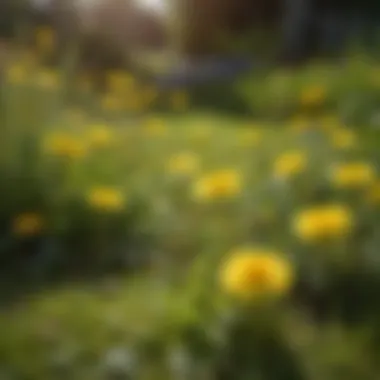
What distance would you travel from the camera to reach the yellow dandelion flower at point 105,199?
1.96ft

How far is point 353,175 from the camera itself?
0.61 metres

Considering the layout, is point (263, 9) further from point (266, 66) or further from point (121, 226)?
point (121, 226)

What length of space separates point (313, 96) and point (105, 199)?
0.22m

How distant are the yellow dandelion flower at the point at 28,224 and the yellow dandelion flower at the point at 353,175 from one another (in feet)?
0.74

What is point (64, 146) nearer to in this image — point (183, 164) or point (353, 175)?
point (183, 164)

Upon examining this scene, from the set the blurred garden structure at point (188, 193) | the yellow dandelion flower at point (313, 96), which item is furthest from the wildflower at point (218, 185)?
the yellow dandelion flower at point (313, 96)

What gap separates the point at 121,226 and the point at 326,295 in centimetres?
16

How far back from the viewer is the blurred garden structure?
50cm

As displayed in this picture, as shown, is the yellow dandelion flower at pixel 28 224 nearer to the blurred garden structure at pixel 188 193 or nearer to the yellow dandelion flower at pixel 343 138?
the blurred garden structure at pixel 188 193

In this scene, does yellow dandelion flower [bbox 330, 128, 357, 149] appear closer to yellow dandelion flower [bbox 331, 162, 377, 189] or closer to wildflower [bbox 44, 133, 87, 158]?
yellow dandelion flower [bbox 331, 162, 377, 189]

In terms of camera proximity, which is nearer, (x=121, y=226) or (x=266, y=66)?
(x=121, y=226)

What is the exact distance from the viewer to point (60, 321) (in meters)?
0.53

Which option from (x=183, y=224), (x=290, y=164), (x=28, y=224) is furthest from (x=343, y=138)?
(x=28, y=224)

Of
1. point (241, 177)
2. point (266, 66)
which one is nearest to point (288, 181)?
point (241, 177)
